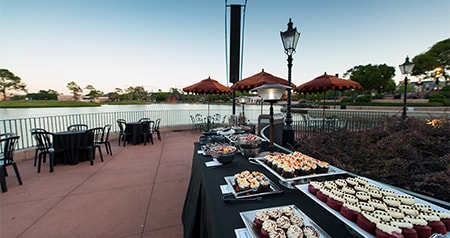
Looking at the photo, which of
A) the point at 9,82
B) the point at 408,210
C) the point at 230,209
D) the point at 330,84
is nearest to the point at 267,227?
the point at 230,209

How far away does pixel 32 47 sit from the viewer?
7992mm

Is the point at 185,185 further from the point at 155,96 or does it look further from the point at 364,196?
the point at 155,96

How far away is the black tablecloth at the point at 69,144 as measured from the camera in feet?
14.0

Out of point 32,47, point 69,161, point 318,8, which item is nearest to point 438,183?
point 69,161

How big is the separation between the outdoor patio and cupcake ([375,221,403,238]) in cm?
205

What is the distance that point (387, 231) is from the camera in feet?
2.24

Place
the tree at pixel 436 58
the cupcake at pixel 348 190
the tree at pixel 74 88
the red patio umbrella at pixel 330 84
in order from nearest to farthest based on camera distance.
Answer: the cupcake at pixel 348 190 < the red patio umbrella at pixel 330 84 < the tree at pixel 436 58 < the tree at pixel 74 88

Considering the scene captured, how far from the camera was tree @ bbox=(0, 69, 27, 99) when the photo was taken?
16250 millimetres

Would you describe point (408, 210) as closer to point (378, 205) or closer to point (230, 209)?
point (378, 205)

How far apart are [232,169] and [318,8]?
9.54 meters

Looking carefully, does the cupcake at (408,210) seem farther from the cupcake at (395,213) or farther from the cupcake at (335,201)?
the cupcake at (335,201)

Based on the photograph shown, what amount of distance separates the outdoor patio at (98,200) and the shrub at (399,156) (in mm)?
2772

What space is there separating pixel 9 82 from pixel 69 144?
2154 cm

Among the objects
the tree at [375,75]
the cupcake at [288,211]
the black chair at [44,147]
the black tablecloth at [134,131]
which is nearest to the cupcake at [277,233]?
the cupcake at [288,211]
